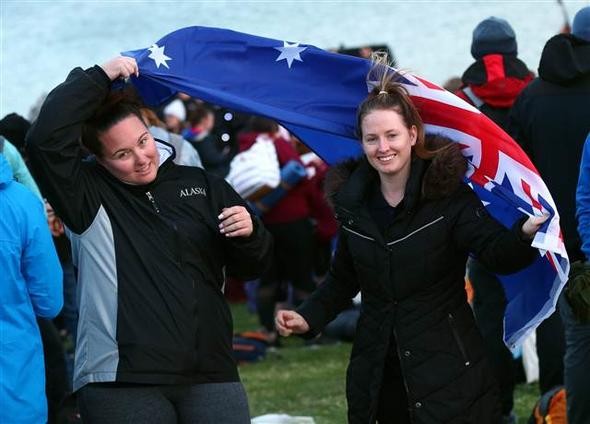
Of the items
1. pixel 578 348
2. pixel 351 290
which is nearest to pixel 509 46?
pixel 578 348

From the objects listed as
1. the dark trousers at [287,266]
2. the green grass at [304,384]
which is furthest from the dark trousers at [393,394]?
the dark trousers at [287,266]

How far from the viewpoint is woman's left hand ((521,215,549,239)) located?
4.49m

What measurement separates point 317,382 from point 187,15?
2.76m

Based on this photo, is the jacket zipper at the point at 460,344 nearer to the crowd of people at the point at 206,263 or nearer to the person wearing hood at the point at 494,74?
the crowd of people at the point at 206,263

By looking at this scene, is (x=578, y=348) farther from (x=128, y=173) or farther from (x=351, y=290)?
(x=128, y=173)

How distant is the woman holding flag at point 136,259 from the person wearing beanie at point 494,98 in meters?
2.12

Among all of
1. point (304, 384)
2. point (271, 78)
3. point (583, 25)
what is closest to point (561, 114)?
point (583, 25)

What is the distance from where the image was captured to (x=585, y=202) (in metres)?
5.36

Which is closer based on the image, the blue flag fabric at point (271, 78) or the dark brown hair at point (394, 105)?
the dark brown hair at point (394, 105)

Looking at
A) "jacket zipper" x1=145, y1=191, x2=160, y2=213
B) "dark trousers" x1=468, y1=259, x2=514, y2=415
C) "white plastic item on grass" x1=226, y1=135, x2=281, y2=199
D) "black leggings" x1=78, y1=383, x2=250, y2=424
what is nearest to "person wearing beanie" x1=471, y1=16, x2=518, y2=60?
"dark trousers" x1=468, y1=259, x2=514, y2=415

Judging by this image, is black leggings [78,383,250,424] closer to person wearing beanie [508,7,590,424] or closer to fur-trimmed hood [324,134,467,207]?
fur-trimmed hood [324,134,467,207]

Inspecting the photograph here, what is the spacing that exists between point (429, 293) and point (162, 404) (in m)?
1.06

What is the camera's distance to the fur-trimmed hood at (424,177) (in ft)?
15.3

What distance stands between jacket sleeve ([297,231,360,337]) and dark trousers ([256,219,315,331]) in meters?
5.96
